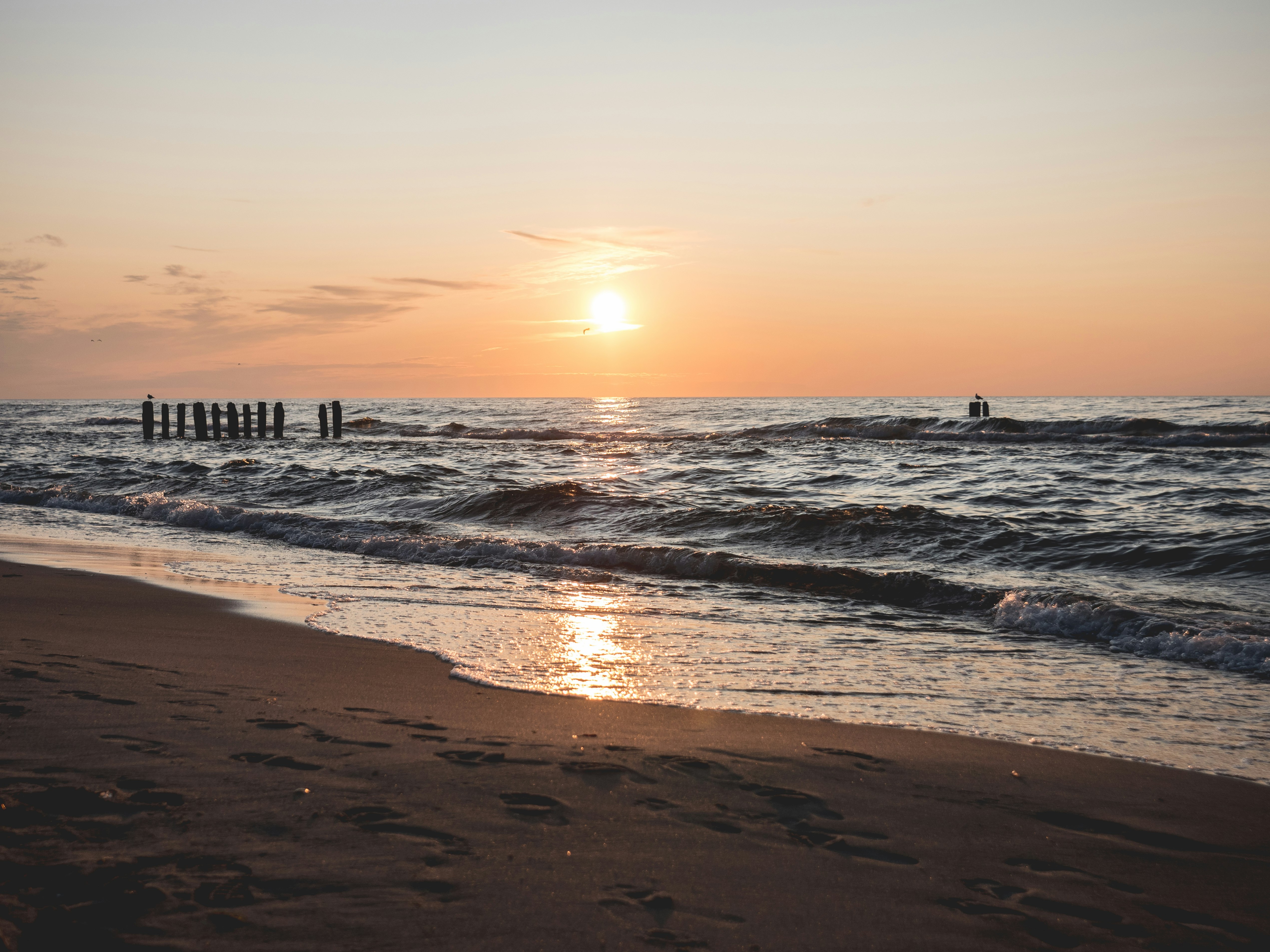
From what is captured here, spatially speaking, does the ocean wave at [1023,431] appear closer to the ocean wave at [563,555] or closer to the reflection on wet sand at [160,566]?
the ocean wave at [563,555]

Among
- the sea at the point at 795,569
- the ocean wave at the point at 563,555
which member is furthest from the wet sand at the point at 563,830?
→ the ocean wave at the point at 563,555

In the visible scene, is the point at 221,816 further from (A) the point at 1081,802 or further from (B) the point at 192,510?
(B) the point at 192,510

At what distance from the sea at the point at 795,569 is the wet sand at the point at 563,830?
0.68m

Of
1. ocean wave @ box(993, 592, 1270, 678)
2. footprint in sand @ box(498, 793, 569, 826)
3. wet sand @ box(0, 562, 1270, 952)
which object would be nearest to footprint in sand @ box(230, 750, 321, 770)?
wet sand @ box(0, 562, 1270, 952)

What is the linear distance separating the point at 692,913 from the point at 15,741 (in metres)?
2.79

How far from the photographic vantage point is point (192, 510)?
14086mm

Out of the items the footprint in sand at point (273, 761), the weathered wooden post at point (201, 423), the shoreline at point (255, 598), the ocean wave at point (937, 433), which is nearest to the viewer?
the footprint in sand at point (273, 761)

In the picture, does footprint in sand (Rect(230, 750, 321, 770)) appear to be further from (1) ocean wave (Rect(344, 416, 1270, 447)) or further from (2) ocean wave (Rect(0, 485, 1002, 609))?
(1) ocean wave (Rect(344, 416, 1270, 447))

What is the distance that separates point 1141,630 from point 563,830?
222 inches

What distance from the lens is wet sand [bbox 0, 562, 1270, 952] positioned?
2.19 metres

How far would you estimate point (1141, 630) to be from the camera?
6414 millimetres

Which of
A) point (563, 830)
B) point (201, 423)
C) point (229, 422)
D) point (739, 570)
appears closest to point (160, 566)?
point (739, 570)

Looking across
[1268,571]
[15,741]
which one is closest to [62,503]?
[15,741]

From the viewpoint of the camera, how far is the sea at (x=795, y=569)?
16.0 feet
